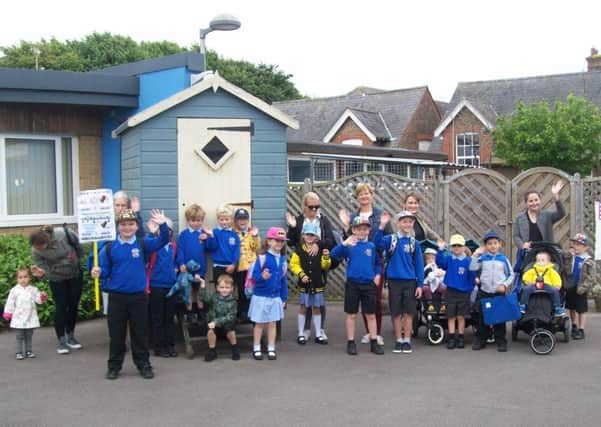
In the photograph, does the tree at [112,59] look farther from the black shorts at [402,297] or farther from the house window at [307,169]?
the black shorts at [402,297]

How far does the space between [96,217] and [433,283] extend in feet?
12.7

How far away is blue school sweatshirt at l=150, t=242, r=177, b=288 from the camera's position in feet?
24.8

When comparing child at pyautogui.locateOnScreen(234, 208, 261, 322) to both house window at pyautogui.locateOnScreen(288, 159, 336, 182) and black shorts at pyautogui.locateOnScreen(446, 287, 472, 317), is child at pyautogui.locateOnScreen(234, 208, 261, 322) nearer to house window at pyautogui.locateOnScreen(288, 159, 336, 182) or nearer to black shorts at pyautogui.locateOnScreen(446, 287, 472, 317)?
black shorts at pyautogui.locateOnScreen(446, 287, 472, 317)

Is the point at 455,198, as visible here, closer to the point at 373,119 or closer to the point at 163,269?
the point at 163,269

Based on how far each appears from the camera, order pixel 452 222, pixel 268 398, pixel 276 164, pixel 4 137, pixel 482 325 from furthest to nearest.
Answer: pixel 452 222 → pixel 4 137 → pixel 276 164 → pixel 482 325 → pixel 268 398

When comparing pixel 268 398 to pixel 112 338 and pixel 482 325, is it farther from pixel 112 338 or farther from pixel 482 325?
pixel 482 325

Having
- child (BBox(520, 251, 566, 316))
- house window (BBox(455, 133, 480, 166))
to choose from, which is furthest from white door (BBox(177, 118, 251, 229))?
house window (BBox(455, 133, 480, 166))

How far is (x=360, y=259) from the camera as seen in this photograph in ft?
25.6

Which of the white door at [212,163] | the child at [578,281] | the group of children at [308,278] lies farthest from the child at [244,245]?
the child at [578,281]

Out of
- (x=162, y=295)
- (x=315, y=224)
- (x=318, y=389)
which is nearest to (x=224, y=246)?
(x=162, y=295)

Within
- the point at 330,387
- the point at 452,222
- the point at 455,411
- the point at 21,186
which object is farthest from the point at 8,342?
the point at 452,222

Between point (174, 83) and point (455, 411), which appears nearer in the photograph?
point (455, 411)

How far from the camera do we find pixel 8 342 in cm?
841

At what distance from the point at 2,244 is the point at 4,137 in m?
2.03
